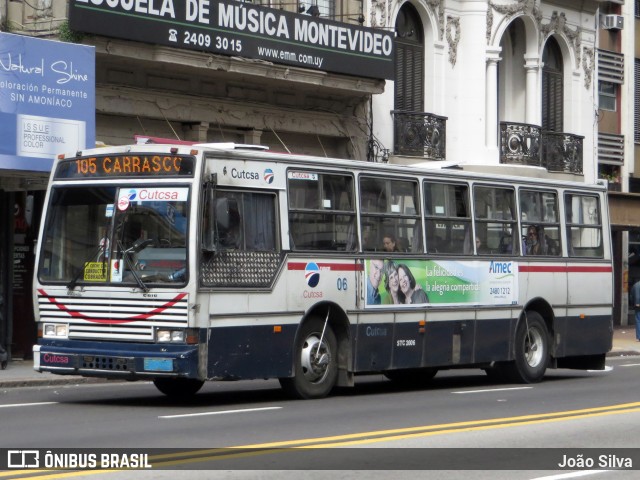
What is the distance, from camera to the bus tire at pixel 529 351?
20.5 m

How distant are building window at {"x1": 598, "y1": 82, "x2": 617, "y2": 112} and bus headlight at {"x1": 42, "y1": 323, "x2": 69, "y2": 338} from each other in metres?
27.2

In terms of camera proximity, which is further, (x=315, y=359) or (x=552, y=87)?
(x=552, y=87)

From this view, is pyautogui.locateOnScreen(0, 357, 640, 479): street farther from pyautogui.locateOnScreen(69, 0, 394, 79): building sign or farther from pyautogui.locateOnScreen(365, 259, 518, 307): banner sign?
pyautogui.locateOnScreen(69, 0, 394, 79): building sign

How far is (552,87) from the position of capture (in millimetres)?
37281

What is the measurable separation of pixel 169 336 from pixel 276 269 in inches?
69.0

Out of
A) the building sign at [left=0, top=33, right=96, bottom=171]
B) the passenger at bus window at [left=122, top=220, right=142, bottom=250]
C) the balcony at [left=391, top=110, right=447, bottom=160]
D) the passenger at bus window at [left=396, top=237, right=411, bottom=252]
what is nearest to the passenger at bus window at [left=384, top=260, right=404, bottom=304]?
the passenger at bus window at [left=396, top=237, right=411, bottom=252]

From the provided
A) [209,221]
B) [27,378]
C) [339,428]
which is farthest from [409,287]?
[27,378]

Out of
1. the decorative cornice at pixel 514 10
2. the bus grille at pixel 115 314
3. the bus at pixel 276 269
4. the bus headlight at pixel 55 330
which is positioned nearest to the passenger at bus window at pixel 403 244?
the bus at pixel 276 269

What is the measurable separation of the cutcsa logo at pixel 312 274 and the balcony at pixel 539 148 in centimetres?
1800

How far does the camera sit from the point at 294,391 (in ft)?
54.6

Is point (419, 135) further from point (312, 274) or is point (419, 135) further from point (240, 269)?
point (240, 269)

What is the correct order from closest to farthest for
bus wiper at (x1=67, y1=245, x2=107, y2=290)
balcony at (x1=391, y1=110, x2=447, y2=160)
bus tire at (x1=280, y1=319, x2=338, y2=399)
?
bus wiper at (x1=67, y1=245, x2=107, y2=290) < bus tire at (x1=280, y1=319, x2=338, y2=399) < balcony at (x1=391, y1=110, x2=447, y2=160)

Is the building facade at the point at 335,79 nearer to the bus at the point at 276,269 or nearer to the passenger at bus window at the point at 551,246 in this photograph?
the bus at the point at 276,269

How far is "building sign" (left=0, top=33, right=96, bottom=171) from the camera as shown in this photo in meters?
21.6
